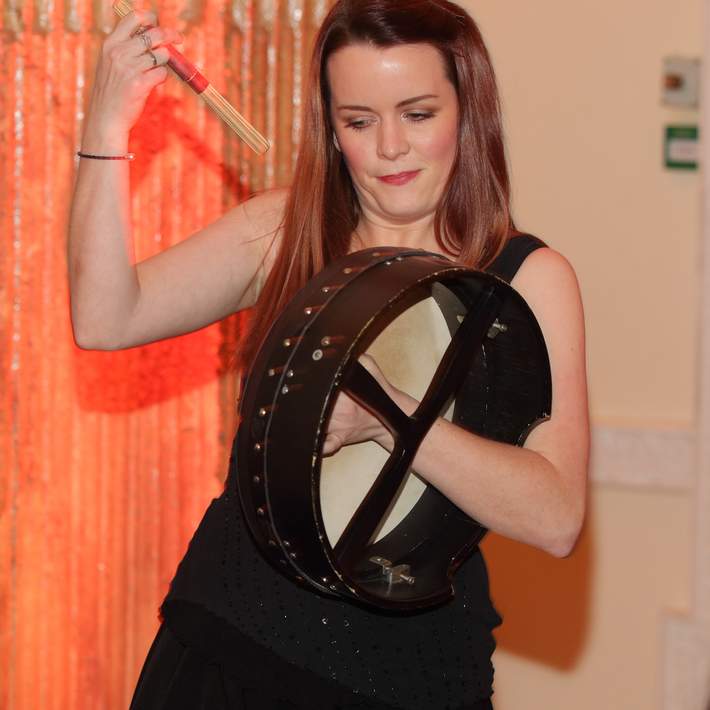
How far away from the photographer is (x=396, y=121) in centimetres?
150

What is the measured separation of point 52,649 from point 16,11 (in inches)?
59.0

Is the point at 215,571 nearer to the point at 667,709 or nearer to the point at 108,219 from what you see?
the point at 108,219

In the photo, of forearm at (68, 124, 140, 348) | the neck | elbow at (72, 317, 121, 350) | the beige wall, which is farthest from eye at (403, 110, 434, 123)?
the beige wall

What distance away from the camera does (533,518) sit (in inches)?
55.9

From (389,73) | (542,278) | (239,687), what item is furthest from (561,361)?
(239,687)

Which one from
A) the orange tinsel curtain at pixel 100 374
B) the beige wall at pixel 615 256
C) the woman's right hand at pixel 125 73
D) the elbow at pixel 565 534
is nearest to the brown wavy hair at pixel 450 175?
the woman's right hand at pixel 125 73

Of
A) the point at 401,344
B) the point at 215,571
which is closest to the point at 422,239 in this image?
the point at 401,344

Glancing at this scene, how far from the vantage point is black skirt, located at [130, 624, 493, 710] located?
1403 millimetres

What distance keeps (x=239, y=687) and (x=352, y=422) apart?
39 cm

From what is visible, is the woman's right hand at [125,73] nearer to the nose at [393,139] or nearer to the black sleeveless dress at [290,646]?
the nose at [393,139]

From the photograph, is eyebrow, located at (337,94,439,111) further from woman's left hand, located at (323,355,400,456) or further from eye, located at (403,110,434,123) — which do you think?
woman's left hand, located at (323,355,400,456)

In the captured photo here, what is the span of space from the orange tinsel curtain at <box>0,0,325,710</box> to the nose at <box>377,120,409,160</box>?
3.92 ft

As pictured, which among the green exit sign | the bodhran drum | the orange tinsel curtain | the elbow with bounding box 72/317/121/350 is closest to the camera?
the bodhran drum

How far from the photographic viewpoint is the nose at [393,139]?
1.49 meters
